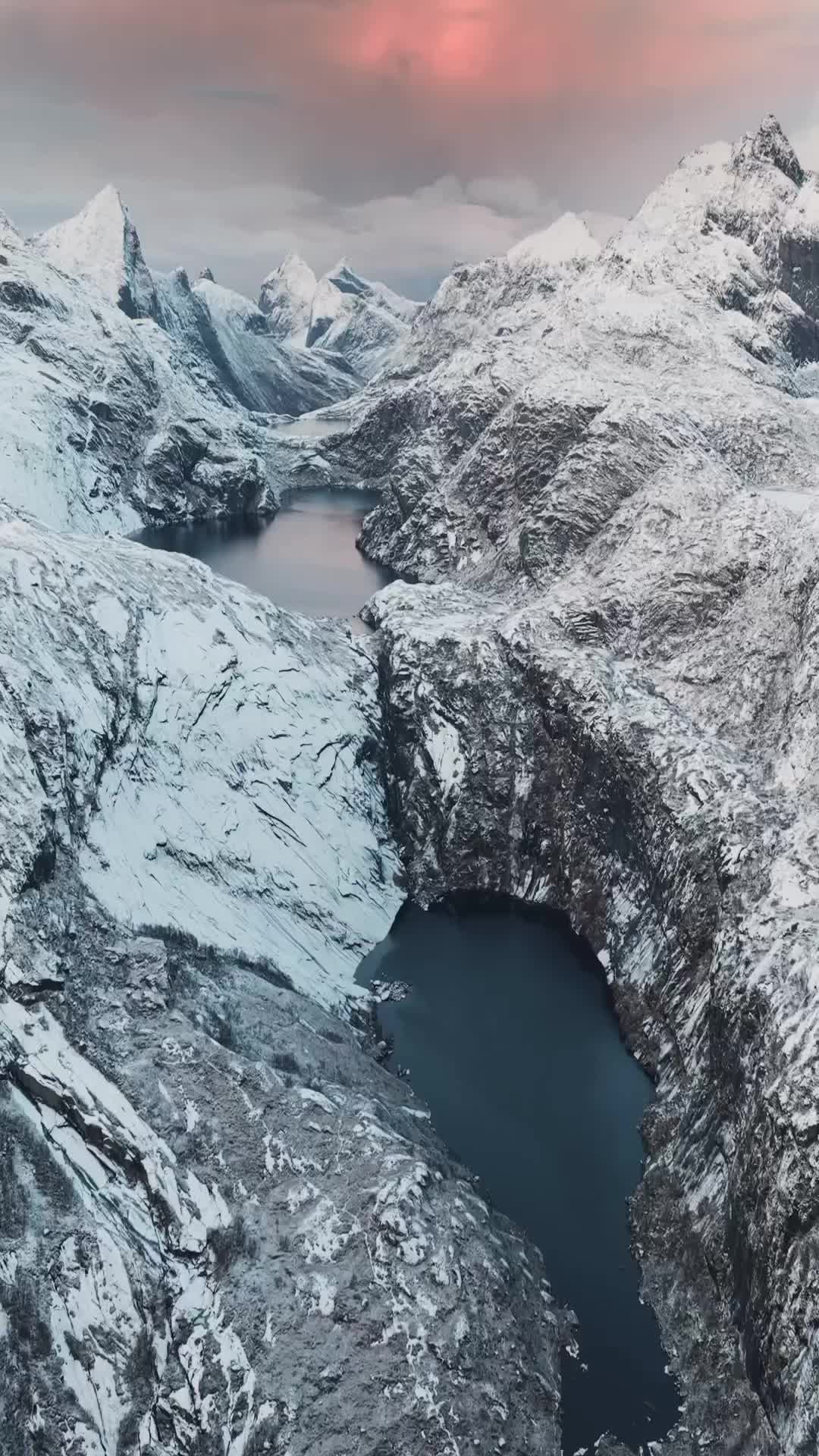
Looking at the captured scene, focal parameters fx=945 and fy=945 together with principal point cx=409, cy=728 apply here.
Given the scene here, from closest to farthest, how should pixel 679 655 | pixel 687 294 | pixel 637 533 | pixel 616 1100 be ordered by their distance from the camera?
pixel 616 1100 < pixel 679 655 < pixel 637 533 < pixel 687 294

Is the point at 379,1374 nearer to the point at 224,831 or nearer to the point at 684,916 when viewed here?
the point at 684,916

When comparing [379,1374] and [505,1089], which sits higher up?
[505,1089]

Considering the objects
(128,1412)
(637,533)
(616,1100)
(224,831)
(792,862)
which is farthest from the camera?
(637,533)

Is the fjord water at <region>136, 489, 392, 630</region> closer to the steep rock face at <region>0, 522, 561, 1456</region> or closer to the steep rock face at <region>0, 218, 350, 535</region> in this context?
the steep rock face at <region>0, 218, 350, 535</region>

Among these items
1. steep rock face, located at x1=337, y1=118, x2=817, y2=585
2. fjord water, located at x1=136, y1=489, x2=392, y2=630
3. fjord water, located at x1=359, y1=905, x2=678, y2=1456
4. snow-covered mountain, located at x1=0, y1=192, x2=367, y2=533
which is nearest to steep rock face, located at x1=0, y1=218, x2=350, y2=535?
snow-covered mountain, located at x1=0, y1=192, x2=367, y2=533

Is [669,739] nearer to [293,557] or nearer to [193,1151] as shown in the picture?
[193,1151]

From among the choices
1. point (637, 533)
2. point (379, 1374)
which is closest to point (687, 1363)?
point (379, 1374)

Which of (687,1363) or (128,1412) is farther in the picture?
(687,1363)

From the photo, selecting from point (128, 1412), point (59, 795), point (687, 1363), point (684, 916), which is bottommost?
point (128, 1412)
